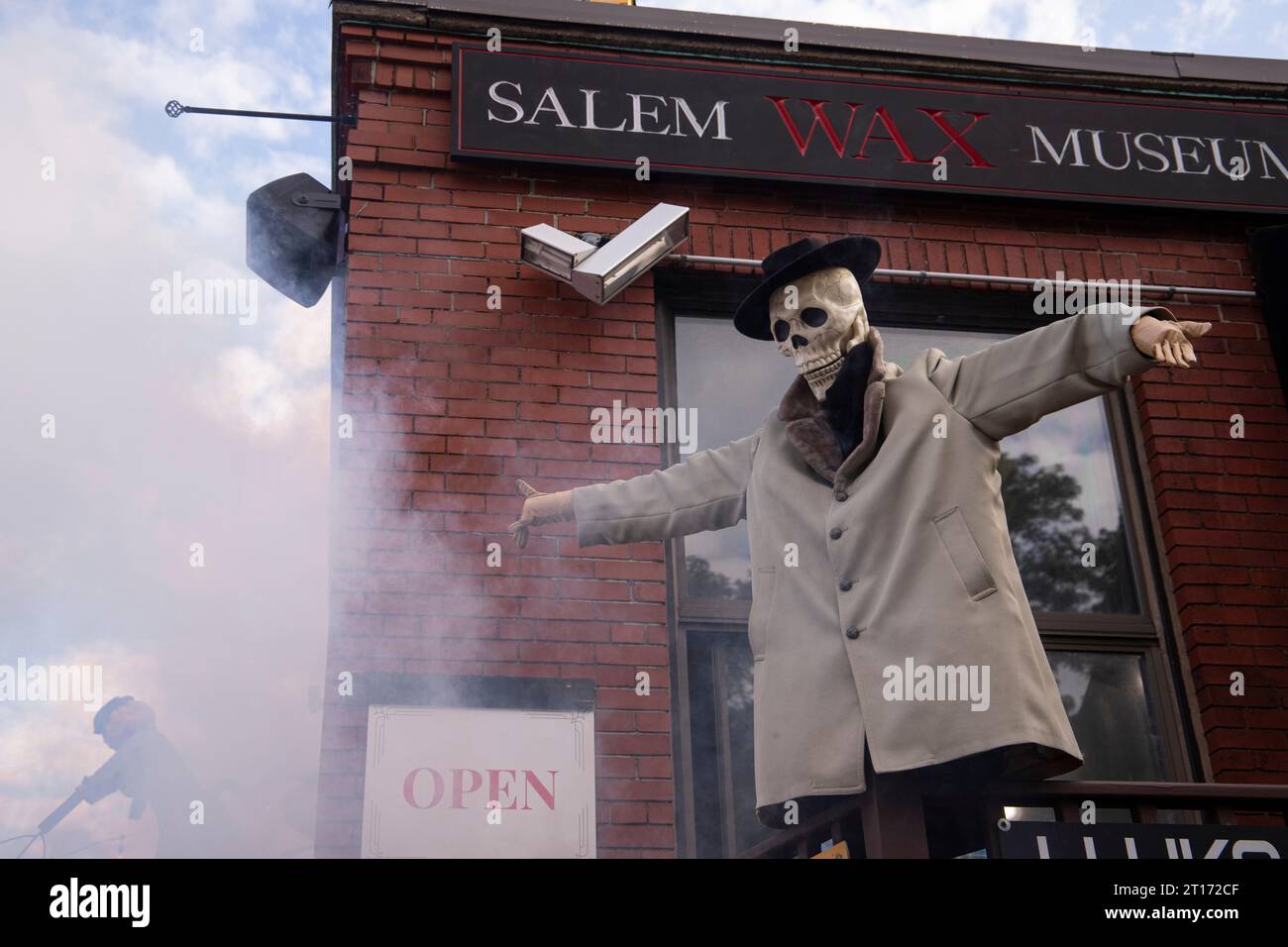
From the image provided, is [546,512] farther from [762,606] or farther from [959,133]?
[959,133]

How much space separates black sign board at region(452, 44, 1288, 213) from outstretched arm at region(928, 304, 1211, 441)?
2.25m

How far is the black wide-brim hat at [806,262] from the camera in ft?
12.8

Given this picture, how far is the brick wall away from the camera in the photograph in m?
4.80

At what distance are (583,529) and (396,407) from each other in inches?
51.9

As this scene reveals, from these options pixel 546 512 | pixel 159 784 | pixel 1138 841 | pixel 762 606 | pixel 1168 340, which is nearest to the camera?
pixel 1168 340

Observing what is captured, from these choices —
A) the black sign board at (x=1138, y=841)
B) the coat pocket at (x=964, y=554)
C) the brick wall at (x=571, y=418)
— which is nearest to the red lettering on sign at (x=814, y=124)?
the brick wall at (x=571, y=418)

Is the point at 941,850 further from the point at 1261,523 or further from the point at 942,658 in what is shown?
the point at 1261,523

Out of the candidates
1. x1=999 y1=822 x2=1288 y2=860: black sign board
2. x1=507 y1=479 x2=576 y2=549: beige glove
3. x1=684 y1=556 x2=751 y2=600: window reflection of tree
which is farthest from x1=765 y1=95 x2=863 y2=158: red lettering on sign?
x1=999 y1=822 x2=1288 y2=860: black sign board

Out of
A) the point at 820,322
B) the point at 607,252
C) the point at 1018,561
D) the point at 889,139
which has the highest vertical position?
the point at 889,139

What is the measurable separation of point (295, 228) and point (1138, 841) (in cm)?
390

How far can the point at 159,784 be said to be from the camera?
489 cm

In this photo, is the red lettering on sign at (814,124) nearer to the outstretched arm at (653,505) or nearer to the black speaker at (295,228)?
the black speaker at (295,228)

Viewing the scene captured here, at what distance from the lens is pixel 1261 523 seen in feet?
18.1

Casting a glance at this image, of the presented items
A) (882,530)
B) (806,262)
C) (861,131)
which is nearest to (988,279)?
(861,131)
